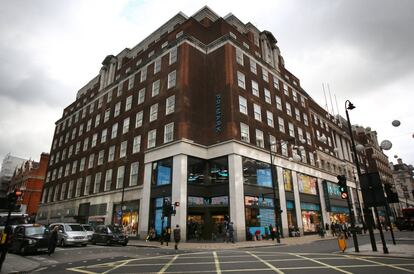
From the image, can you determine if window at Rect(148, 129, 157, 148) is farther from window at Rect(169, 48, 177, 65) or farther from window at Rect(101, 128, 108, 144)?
window at Rect(101, 128, 108, 144)

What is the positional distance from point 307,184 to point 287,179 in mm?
5636

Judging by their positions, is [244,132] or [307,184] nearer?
[244,132]

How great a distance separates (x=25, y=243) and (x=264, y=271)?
14.0 metres

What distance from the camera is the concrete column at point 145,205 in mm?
29984

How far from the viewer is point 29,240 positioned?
51.7 ft

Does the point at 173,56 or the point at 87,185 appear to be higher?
the point at 173,56

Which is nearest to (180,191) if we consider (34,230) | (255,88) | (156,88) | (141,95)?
(34,230)

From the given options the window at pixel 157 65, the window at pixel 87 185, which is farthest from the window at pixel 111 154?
the window at pixel 157 65

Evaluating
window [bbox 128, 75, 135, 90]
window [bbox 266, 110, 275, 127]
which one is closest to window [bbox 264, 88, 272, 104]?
window [bbox 266, 110, 275, 127]

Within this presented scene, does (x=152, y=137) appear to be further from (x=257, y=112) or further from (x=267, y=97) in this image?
(x=267, y=97)

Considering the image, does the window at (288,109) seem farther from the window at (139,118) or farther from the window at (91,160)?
the window at (91,160)

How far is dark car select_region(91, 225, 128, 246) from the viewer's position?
23.3 metres

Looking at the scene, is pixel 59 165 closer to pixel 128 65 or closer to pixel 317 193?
pixel 128 65

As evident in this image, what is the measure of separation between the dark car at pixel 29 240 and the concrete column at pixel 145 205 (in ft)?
45.9
